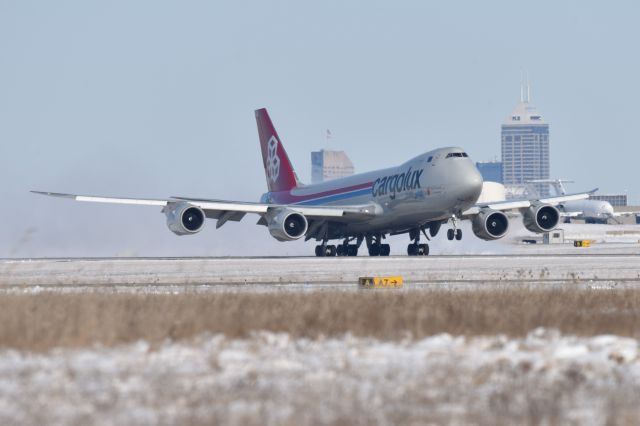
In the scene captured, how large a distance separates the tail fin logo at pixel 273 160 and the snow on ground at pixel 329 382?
174ft

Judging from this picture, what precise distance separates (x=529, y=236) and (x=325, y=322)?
94.3 m

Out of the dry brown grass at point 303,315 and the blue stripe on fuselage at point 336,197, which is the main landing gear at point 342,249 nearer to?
the blue stripe on fuselage at point 336,197

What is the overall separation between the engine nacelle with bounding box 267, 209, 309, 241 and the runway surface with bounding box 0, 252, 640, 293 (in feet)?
33.1

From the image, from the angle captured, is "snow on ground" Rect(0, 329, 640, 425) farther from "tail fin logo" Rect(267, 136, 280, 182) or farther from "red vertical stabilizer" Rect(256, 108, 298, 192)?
"tail fin logo" Rect(267, 136, 280, 182)

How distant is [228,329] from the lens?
1447 cm

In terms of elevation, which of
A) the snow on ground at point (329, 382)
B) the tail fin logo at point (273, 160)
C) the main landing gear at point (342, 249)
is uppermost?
the tail fin logo at point (273, 160)

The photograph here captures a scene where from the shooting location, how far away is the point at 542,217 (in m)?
53.4

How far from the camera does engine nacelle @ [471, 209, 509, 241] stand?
5234 centimetres

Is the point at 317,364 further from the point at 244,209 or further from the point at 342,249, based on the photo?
the point at 342,249

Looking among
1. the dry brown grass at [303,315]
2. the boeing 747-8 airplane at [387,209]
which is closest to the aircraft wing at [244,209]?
the boeing 747-8 airplane at [387,209]

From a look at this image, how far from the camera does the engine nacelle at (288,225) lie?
5072 cm

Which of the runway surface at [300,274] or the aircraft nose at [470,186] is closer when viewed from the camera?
the runway surface at [300,274]

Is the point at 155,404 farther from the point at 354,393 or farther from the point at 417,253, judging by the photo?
the point at 417,253

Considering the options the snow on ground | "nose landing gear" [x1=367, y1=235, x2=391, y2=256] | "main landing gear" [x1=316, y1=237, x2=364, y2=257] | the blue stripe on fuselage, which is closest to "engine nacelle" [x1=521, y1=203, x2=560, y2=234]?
"nose landing gear" [x1=367, y1=235, x2=391, y2=256]
